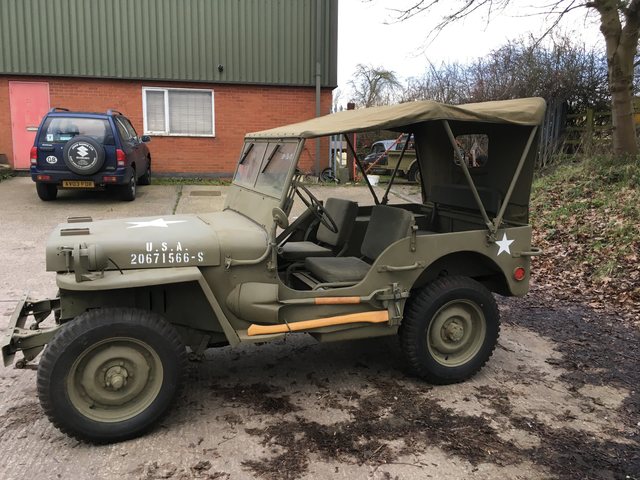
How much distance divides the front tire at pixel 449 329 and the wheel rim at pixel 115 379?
5.57 feet

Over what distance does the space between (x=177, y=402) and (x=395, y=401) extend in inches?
54.4

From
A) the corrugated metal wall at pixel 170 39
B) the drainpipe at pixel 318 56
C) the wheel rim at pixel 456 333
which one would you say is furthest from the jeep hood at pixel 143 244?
the corrugated metal wall at pixel 170 39

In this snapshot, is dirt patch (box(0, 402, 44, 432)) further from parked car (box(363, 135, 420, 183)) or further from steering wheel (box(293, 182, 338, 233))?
parked car (box(363, 135, 420, 183))

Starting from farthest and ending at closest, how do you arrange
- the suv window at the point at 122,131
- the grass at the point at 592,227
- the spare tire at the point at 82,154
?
the suv window at the point at 122,131 → the spare tire at the point at 82,154 → the grass at the point at 592,227

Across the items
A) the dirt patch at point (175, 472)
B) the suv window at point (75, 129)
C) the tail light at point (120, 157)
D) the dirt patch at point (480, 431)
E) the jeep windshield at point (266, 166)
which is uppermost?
the suv window at point (75, 129)

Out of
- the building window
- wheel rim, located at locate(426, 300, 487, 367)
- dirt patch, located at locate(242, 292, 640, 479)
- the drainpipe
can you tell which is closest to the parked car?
the drainpipe

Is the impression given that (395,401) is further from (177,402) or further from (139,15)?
(139,15)

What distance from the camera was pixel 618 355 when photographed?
174 inches

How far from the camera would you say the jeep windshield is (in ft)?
12.2

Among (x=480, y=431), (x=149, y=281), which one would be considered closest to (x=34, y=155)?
(x=149, y=281)

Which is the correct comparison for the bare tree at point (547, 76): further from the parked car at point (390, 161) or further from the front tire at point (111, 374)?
the front tire at point (111, 374)

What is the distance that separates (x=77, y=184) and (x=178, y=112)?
472cm

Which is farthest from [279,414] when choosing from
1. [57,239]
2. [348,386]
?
[57,239]

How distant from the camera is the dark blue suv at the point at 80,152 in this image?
948cm
